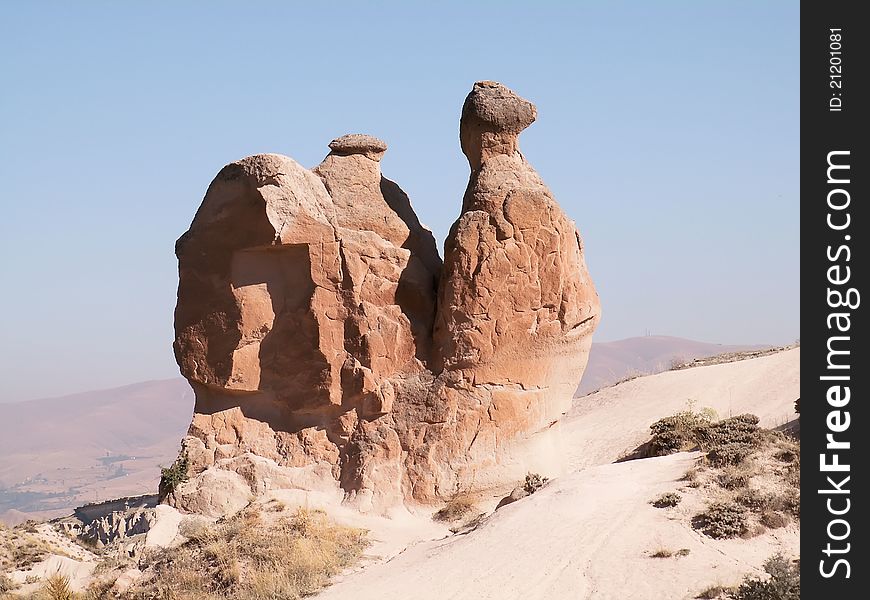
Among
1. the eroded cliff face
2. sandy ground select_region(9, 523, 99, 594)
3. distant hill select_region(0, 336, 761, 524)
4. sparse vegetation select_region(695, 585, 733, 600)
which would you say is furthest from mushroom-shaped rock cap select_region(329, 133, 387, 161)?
distant hill select_region(0, 336, 761, 524)

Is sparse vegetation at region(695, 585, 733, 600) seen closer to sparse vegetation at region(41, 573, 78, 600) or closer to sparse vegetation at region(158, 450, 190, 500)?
sparse vegetation at region(41, 573, 78, 600)

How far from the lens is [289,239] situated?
16.1 m

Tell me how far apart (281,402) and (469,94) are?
6227 mm

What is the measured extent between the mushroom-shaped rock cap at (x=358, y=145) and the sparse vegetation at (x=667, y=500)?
7947 mm

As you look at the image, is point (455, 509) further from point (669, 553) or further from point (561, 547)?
point (669, 553)

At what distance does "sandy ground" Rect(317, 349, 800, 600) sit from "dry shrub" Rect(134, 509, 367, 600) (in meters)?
0.50

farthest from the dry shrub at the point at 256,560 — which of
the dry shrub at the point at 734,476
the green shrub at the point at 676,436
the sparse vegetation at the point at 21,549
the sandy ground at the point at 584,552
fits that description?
the green shrub at the point at 676,436

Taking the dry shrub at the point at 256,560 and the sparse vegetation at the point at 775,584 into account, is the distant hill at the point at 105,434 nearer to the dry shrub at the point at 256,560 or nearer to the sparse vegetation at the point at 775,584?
the dry shrub at the point at 256,560

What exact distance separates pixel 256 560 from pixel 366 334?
14.0 ft

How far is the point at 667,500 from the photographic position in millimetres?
12883

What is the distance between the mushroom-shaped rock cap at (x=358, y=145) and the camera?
17.4 meters

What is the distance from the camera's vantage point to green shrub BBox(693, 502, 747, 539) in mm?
11773

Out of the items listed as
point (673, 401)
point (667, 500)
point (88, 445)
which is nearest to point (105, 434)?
point (88, 445)
